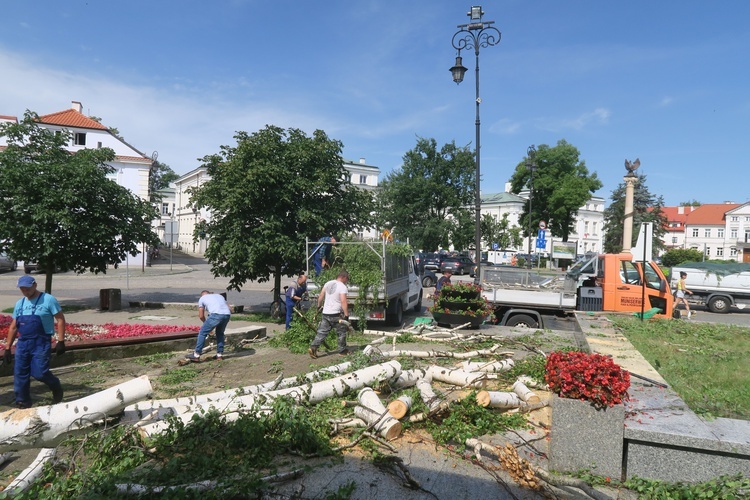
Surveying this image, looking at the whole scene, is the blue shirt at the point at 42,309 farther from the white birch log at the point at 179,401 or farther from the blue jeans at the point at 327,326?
the blue jeans at the point at 327,326

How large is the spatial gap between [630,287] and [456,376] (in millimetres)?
7733

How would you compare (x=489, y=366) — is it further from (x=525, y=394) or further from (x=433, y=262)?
(x=433, y=262)

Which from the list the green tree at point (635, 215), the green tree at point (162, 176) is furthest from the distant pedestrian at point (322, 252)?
the green tree at point (162, 176)

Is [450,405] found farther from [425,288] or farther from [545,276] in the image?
[425,288]

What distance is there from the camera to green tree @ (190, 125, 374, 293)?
1505 centimetres

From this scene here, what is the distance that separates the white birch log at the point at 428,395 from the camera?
19.0 ft

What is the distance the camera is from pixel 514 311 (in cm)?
1269

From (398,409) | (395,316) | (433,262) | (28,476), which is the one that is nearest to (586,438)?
(398,409)

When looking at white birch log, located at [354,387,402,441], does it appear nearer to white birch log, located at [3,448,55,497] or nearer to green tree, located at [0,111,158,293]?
white birch log, located at [3,448,55,497]

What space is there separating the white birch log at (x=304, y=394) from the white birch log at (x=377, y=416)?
581 millimetres

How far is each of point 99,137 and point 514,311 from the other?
43544mm

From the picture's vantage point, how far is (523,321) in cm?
1270

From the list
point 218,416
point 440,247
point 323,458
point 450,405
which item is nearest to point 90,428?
point 218,416

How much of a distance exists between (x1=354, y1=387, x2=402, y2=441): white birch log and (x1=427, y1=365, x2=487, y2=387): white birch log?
1.70 meters
